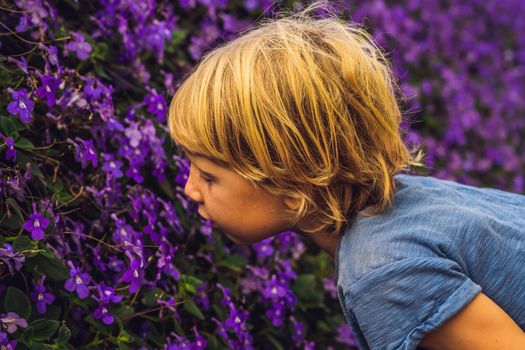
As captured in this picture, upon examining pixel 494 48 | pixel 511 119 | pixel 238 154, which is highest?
pixel 238 154

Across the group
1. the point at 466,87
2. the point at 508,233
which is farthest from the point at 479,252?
the point at 466,87

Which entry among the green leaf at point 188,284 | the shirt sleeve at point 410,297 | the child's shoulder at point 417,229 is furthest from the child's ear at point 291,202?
the green leaf at point 188,284

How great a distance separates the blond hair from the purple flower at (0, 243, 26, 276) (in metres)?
0.41

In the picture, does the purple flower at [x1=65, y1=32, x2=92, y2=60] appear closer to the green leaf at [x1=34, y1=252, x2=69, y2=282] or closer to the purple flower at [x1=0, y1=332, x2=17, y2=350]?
the green leaf at [x1=34, y1=252, x2=69, y2=282]

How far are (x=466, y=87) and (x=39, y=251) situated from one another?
281 centimetres

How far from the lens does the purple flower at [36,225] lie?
1380 mm

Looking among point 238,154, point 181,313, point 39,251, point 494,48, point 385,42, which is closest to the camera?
point 39,251

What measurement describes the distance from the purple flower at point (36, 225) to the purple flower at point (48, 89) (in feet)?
0.79

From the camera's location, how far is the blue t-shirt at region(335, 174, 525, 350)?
4.43 feet

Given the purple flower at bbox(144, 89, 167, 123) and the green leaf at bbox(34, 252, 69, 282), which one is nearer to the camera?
the green leaf at bbox(34, 252, 69, 282)

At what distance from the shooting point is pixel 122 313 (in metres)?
1.54

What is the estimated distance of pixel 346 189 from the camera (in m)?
1.58

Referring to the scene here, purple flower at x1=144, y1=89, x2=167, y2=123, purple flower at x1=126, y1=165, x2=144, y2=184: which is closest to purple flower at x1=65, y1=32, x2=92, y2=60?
purple flower at x1=144, y1=89, x2=167, y2=123

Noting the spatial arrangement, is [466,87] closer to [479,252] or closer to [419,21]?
[419,21]
